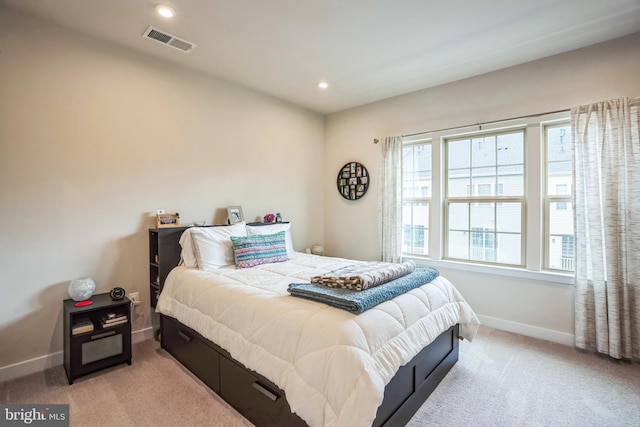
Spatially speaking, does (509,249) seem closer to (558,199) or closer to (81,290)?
(558,199)

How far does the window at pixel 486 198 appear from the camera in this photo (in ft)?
10.3

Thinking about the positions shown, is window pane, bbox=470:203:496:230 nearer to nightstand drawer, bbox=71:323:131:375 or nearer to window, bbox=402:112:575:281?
window, bbox=402:112:575:281

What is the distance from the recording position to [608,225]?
2.50 m

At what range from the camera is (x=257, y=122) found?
376 cm

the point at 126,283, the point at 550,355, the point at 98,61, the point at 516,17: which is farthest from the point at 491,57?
the point at 126,283

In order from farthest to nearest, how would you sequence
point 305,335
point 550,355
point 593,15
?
point 550,355 < point 593,15 < point 305,335

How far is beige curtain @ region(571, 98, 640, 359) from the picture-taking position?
2.42m

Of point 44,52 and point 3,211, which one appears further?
point 44,52

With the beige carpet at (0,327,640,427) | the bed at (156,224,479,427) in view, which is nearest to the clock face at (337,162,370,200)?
the bed at (156,224,479,427)

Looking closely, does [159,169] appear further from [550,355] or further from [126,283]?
[550,355]

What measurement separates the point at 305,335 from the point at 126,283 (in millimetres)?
2156

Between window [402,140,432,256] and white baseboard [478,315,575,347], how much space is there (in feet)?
3.30

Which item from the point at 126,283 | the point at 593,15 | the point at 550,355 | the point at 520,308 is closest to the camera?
the point at 593,15

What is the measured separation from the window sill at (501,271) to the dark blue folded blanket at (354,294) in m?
1.56
